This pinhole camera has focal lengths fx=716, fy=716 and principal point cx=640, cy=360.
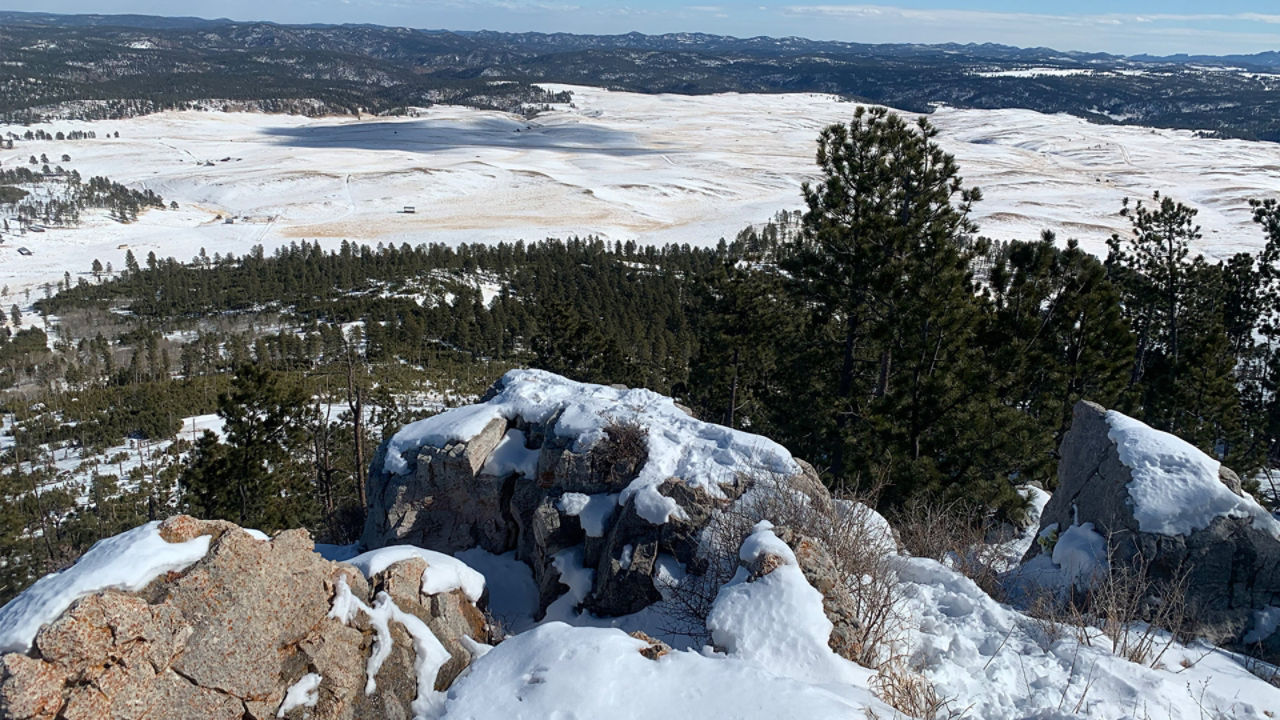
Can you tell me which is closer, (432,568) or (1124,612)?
(1124,612)

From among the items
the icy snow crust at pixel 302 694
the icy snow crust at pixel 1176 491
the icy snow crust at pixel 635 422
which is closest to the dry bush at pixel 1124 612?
the icy snow crust at pixel 1176 491

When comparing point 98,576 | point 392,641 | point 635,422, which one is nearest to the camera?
point 98,576

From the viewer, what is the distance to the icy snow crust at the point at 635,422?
12.2 m

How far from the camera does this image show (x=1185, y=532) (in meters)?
10.2

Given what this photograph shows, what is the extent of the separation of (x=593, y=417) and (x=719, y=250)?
269ft

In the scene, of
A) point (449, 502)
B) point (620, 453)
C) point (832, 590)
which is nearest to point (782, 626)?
point (832, 590)

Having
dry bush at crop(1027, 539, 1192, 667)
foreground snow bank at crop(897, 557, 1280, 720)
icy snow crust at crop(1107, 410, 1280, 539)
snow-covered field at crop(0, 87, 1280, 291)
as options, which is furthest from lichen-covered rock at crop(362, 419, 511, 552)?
snow-covered field at crop(0, 87, 1280, 291)

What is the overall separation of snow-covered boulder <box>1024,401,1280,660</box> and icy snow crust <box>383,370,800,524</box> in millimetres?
4698

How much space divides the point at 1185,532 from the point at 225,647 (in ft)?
39.8

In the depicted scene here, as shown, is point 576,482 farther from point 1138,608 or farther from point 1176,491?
point 1176,491

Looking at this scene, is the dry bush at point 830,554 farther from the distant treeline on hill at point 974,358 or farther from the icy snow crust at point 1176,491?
the distant treeline on hill at point 974,358

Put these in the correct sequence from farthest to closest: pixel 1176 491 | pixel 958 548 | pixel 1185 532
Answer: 1. pixel 958 548
2. pixel 1176 491
3. pixel 1185 532

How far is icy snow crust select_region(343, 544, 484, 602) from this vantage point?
8758mm

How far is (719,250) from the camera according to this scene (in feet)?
309
